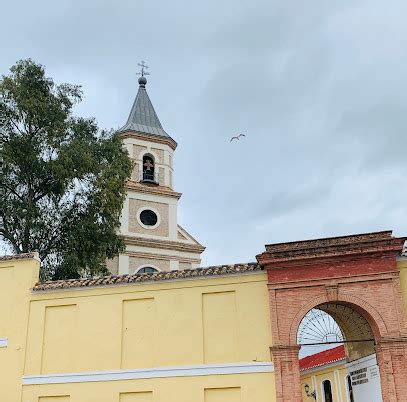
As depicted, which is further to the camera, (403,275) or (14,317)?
(14,317)

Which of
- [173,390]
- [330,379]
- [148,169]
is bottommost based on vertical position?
[173,390]

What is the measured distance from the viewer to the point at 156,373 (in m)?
15.7

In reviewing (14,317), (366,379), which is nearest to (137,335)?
(14,317)

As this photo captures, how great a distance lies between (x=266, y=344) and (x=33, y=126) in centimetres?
1368

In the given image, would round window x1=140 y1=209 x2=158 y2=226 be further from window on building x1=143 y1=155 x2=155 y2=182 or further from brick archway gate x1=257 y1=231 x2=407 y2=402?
brick archway gate x1=257 y1=231 x2=407 y2=402

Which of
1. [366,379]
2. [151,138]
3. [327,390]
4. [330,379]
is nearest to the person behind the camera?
[366,379]

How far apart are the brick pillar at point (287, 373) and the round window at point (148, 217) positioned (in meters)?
19.5

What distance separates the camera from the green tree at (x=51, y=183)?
22828 millimetres

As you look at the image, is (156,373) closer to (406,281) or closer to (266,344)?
(266,344)

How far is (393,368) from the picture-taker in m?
14.5

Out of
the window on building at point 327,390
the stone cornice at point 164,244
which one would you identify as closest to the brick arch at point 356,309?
the window on building at point 327,390

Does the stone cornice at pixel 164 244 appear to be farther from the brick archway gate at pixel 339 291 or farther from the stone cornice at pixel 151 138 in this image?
the brick archway gate at pixel 339 291

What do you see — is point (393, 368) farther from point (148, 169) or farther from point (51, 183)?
point (148, 169)

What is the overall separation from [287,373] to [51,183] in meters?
13.0
